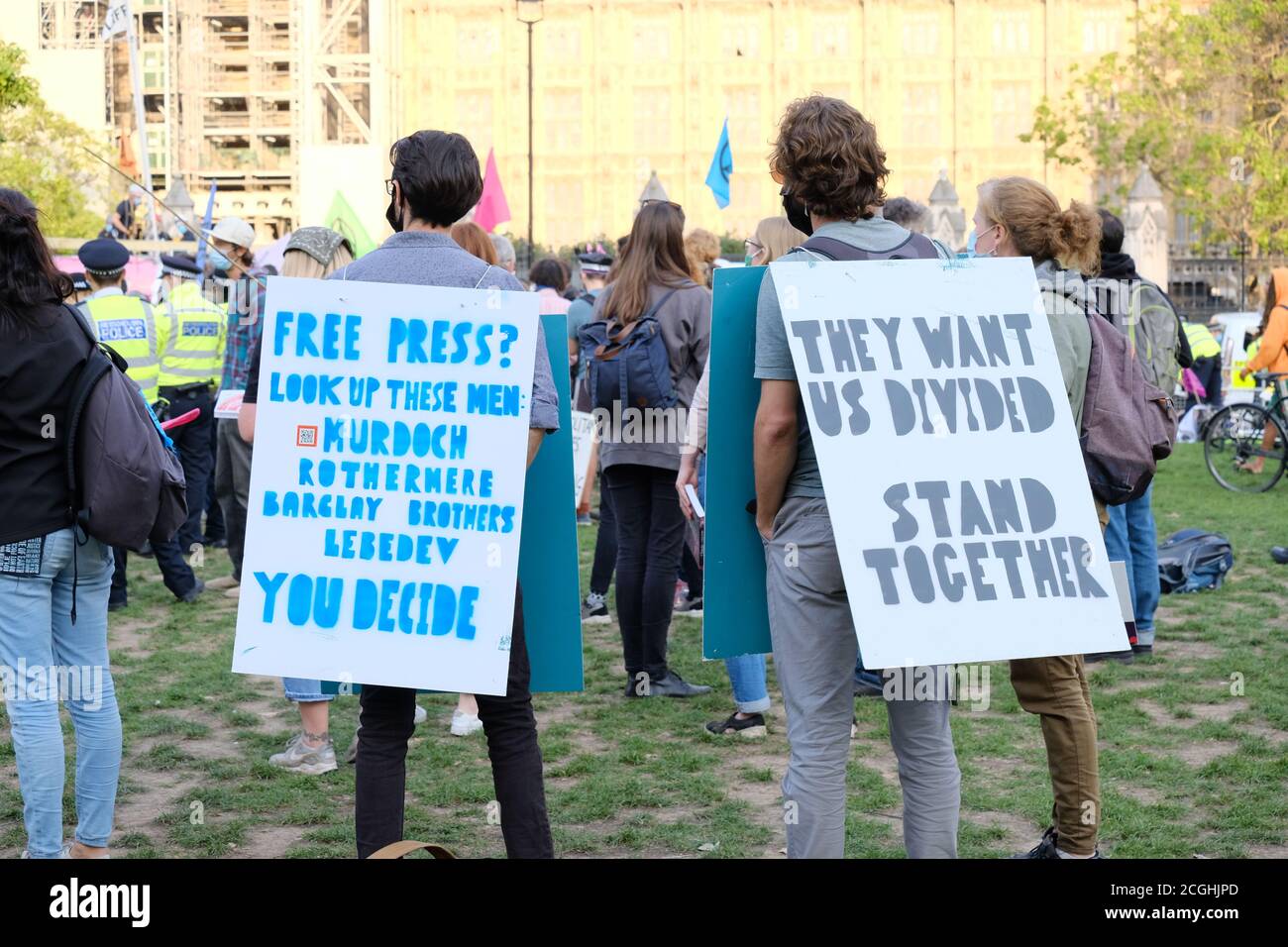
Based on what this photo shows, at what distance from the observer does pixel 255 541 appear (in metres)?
3.47

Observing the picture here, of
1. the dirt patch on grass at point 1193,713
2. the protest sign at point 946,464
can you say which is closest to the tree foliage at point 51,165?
the dirt patch on grass at point 1193,713

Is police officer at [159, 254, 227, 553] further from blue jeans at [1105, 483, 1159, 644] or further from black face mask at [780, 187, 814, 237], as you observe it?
black face mask at [780, 187, 814, 237]

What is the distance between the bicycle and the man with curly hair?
416 inches

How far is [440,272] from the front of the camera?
3.56 meters

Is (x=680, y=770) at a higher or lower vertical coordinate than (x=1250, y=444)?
lower

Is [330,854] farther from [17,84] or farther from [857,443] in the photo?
[17,84]

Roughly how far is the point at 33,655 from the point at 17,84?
20.1 meters

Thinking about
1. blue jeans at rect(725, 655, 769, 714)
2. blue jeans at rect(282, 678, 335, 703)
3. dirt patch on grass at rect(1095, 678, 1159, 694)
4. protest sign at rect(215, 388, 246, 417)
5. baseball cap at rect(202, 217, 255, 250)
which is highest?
baseball cap at rect(202, 217, 255, 250)

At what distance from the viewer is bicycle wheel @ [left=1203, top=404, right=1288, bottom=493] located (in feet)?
43.5

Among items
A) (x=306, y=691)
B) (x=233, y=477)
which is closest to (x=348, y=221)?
(x=233, y=477)

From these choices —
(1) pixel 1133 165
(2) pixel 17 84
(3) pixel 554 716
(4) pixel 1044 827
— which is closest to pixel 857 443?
(4) pixel 1044 827

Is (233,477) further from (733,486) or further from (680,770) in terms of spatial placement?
(733,486)

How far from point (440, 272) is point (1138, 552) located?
15.0 ft

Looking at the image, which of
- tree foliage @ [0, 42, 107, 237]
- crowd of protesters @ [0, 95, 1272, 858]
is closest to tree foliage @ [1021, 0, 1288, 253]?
tree foliage @ [0, 42, 107, 237]
